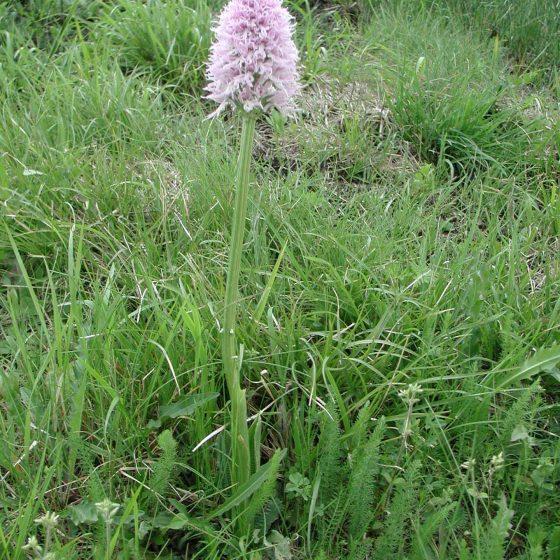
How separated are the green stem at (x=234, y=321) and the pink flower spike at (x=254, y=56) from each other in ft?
0.18

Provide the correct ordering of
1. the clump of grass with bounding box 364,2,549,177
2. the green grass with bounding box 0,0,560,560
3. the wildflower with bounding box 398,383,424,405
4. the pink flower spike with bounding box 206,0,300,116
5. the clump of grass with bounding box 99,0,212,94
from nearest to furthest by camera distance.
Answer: the pink flower spike with bounding box 206,0,300,116 → the wildflower with bounding box 398,383,424,405 → the green grass with bounding box 0,0,560,560 → the clump of grass with bounding box 364,2,549,177 → the clump of grass with bounding box 99,0,212,94

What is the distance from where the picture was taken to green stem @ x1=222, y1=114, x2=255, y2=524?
132 cm

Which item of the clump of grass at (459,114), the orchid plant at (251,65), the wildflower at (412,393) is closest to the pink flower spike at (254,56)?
the orchid plant at (251,65)

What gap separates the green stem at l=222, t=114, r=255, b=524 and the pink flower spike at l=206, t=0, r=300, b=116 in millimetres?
54

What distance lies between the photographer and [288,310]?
2076mm

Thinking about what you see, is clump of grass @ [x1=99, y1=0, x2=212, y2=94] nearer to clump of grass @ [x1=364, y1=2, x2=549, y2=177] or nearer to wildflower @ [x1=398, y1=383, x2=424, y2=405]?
clump of grass @ [x1=364, y1=2, x2=549, y2=177]

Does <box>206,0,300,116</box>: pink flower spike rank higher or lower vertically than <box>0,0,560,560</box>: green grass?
higher

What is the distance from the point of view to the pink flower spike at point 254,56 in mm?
1262

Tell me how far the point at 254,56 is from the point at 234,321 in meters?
0.54

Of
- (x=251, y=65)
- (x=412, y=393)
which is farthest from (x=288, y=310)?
(x=251, y=65)

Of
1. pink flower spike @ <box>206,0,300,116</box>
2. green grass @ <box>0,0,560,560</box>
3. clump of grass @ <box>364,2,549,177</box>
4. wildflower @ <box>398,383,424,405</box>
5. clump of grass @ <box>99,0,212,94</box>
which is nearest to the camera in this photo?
pink flower spike @ <box>206,0,300,116</box>

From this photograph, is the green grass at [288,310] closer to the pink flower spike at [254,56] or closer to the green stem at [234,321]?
the green stem at [234,321]

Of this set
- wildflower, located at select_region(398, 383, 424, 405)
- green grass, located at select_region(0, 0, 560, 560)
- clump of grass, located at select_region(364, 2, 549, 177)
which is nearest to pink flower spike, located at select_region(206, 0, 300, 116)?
green grass, located at select_region(0, 0, 560, 560)

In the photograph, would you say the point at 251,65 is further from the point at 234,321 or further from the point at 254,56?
the point at 234,321
